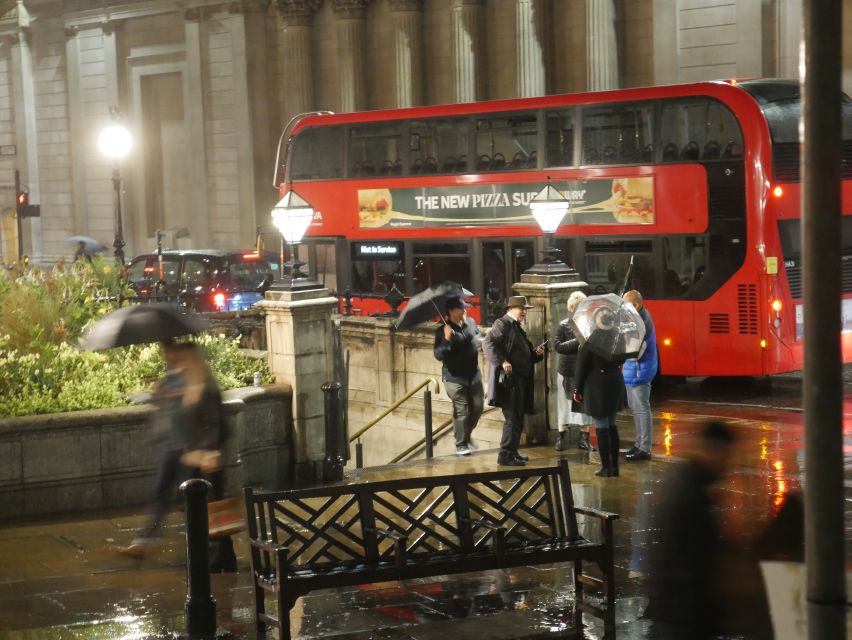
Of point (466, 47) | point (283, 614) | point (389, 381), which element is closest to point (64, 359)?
point (283, 614)

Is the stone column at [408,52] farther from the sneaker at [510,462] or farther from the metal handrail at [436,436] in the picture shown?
the sneaker at [510,462]

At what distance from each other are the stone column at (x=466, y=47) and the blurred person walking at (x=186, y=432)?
28.5m

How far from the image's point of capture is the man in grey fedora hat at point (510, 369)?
46.0 ft

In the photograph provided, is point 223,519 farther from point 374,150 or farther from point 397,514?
point 374,150

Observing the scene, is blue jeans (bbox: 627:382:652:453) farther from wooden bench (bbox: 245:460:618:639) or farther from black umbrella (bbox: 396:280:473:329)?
wooden bench (bbox: 245:460:618:639)

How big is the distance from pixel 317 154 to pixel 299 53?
18530mm

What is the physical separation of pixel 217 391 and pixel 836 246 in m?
5.58

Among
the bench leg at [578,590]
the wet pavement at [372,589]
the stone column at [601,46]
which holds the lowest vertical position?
the wet pavement at [372,589]

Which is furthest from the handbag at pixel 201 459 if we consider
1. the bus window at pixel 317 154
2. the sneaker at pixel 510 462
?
the bus window at pixel 317 154

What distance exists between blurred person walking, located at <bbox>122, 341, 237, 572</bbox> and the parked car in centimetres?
1716

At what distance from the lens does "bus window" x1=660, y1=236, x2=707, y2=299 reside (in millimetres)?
19766

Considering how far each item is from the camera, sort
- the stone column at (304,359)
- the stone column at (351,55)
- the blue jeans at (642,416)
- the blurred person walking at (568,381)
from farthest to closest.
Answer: the stone column at (351,55) → the blue jeans at (642,416) → the blurred person walking at (568,381) → the stone column at (304,359)

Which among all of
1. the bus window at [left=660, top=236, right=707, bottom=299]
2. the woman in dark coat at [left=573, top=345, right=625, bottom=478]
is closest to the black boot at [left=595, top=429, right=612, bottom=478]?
the woman in dark coat at [left=573, top=345, right=625, bottom=478]

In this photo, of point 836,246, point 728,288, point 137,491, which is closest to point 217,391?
point 137,491
